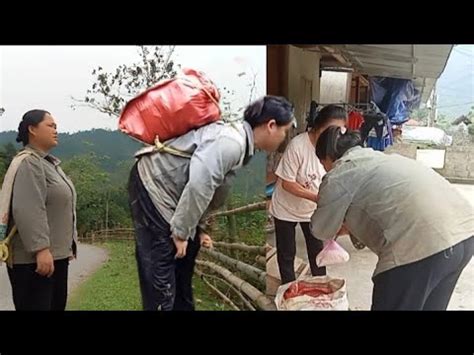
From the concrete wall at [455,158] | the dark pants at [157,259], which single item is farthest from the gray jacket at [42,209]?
the concrete wall at [455,158]

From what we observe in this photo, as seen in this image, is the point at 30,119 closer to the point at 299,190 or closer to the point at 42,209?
the point at 42,209

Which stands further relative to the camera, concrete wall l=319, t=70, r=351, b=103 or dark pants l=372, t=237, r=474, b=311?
concrete wall l=319, t=70, r=351, b=103

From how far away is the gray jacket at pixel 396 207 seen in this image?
2.90 meters

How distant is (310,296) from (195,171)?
0.86 meters

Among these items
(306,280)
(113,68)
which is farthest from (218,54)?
(306,280)

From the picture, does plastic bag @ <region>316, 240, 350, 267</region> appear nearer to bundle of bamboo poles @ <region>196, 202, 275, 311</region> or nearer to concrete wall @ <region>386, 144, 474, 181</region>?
bundle of bamboo poles @ <region>196, 202, 275, 311</region>

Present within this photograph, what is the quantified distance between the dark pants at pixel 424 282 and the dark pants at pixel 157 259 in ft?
3.00

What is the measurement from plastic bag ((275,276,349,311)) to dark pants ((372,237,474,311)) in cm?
19

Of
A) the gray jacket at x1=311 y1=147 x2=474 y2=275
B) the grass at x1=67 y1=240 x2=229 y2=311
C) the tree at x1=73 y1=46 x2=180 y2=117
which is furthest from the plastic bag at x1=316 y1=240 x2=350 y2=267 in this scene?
the tree at x1=73 y1=46 x2=180 y2=117

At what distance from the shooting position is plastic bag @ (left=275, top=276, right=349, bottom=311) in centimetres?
322

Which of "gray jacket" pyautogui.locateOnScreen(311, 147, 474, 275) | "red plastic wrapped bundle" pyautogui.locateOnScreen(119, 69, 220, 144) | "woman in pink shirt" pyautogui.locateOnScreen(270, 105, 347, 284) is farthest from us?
"woman in pink shirt" pyautogui.locateOnScreen(270, 105, 347, 284)
